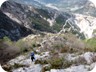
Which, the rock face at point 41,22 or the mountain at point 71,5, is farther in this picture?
the mountain at point 71,5

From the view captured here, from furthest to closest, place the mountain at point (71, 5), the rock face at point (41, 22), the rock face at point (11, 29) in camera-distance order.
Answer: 1. the mountain at point (71, 5)
2. the rock face at point (41, 22)
3. the rock face at point (11, 29)

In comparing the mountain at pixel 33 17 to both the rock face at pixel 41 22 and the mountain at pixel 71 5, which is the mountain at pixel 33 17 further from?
the mountain at pixel 71 5

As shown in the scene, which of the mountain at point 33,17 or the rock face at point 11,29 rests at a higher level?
the mountain at point 33,17

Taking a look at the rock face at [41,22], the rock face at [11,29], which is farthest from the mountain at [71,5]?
the rock face at [11,29]

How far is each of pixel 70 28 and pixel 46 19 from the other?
812mm

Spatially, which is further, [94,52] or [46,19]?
[46,19]

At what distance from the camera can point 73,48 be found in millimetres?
9547

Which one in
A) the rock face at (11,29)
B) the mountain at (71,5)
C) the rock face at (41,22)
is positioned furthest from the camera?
the mountain at (71,5)

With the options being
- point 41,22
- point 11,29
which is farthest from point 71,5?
point 11,29

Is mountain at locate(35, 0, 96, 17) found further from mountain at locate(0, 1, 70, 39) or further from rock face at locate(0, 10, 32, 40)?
rock face at locate(0, 10, 32, 40)

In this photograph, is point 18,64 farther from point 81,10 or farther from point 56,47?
point 81,10

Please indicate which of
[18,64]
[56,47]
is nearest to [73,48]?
[56,47]

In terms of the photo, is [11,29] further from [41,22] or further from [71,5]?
[71,5]

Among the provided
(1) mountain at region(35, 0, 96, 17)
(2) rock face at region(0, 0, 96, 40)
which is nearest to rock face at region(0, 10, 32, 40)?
(2) rock face at region(0, 0, 96, 40)
